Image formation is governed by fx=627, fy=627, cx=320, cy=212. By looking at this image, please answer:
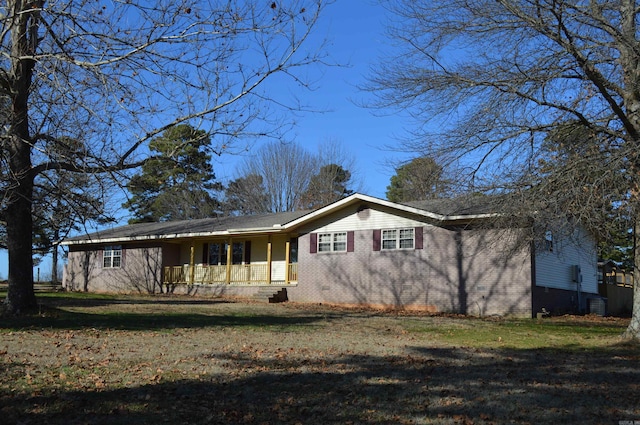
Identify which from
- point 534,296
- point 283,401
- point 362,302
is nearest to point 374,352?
point 283,401

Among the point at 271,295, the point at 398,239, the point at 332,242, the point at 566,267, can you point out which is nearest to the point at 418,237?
the point at 398,239

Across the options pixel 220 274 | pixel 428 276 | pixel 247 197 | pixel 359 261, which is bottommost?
pixel 220 274

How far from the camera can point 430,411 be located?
A: 6840 millimetres

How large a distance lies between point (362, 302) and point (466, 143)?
11.9 metres

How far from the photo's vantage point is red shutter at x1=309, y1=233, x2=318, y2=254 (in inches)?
1005

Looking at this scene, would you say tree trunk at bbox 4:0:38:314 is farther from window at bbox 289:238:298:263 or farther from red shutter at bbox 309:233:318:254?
window at bbox 289:238:298:263

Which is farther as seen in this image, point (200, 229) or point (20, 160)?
point (200, 229)

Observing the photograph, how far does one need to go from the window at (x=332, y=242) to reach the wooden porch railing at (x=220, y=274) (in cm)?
196

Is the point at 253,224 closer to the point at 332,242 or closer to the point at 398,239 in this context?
the point at 332,242

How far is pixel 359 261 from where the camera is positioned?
24.4 metres

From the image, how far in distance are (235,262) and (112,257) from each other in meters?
7.40

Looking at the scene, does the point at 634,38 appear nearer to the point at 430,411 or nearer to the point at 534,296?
the point at 430,411

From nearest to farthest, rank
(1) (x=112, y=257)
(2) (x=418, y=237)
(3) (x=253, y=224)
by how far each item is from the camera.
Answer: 1. (2) (x=418, y=237)
2. (3) (x=253, y=224)
3. (1) (x=112, y=257)

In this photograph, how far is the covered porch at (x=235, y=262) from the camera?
90.6ft
